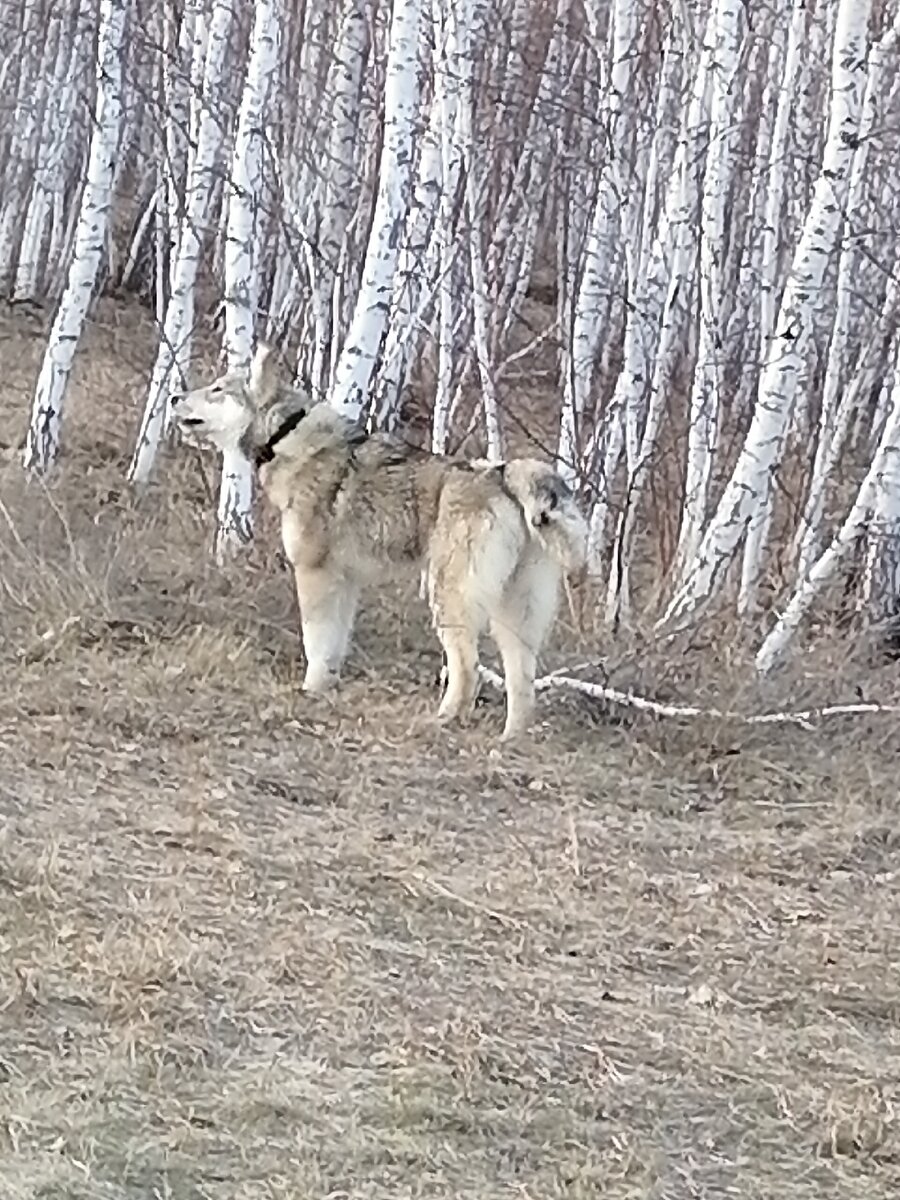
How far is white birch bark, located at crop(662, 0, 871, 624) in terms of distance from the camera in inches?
321

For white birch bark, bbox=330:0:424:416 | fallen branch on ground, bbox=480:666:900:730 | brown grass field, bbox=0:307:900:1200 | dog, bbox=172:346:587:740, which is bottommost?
brown grass field, bbox=0:307:900:1200

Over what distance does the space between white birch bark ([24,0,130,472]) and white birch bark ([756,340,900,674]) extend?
4792 mm

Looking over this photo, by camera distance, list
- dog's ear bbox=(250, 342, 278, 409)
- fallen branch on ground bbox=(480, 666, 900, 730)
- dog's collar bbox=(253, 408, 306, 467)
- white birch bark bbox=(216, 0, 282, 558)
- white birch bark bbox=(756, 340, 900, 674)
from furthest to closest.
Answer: white birch bark bbox=(216, 0, 282, 558)
dog's ear bbox=(250, 342, 278, 409)
dog's collar bbox=(253, 408, 306, 467)
white birch bark bbox=(756, 340, 900, 674)
fallen branch on ground bbox=(480, 666, 900, 730)

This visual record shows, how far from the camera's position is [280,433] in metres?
8.45

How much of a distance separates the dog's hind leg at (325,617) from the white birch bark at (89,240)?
3.77 meters

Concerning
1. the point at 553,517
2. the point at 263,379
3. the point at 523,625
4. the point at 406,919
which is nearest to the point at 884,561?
the point at 523,625

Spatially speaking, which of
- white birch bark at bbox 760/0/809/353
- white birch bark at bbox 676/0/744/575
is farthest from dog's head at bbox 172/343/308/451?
white birch bark at bbox 760/0/809/353

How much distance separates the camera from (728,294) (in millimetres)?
11344

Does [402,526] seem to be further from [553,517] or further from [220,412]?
[220,412]

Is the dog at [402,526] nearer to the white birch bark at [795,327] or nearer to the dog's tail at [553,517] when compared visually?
the dog's tail at [553,517]

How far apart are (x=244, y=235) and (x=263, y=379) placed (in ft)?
5.10

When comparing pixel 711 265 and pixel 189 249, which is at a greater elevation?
pixel 711 265

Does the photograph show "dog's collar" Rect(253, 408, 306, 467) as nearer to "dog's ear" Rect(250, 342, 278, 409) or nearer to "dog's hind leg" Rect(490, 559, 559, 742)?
"dog's ear" Rect(250, 342, 278, 409)

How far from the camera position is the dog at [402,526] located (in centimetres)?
762
